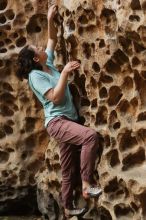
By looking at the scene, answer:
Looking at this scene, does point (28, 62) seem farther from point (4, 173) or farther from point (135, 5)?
point (4, 173)

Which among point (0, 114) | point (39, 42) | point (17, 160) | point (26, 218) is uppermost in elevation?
point (39, 42)

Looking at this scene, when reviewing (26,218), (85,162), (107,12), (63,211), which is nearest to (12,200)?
(26,218)

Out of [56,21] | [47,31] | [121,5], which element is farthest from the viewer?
[47,31]

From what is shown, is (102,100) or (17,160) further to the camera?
(17,160)

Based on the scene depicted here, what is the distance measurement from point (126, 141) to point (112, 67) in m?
0.44

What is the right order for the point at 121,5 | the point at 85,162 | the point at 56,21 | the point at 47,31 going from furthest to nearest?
1. the point at 47,31
2. the point at 56,21
3. the point at 85,162
4. the point at 121,5

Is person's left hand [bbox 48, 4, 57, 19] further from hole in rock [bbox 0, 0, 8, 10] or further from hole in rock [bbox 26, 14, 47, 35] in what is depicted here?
hole in rock [bbox 0, 0, 8, 10]

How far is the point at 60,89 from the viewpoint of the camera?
4043 mm

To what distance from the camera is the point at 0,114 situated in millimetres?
4965

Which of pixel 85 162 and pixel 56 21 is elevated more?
pixel 56 21

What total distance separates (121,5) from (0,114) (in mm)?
1558

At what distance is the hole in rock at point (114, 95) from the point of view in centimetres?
400

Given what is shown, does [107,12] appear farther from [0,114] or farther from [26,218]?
[26,218]

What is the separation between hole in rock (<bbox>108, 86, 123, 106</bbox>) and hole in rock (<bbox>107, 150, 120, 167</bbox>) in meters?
0.29
